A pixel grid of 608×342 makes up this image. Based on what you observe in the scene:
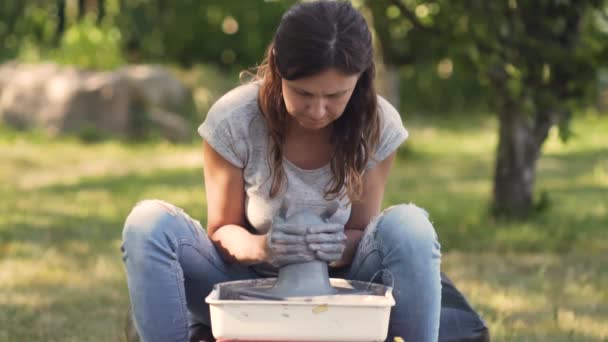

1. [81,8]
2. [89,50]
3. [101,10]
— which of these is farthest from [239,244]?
[81,8]

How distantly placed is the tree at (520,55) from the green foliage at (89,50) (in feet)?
13.9

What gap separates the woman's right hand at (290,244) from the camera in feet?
7.58

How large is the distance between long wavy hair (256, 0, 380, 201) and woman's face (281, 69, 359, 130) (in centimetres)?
2

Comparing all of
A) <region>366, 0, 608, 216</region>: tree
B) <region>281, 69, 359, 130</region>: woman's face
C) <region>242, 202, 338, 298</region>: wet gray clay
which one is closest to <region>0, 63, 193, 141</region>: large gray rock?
<region>366, 0, 608, 216</region>: tree

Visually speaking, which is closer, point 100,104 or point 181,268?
point 181,268

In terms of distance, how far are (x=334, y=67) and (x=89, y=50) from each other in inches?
272

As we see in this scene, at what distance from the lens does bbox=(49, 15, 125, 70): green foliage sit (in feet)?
29.4

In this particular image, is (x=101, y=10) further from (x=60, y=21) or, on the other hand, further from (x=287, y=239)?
(x=287, y=239)

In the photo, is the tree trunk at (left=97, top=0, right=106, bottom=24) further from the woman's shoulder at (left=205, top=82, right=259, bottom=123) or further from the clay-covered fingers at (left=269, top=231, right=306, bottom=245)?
the clay-covered fingers at (left=269, top=231, right=306, bottom=245)

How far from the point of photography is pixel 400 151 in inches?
299

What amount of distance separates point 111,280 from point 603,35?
229 cm

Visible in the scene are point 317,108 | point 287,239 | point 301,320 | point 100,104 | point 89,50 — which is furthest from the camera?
point 89,50

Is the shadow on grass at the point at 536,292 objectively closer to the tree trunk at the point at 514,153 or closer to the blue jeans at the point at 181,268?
the tree trunk at the point at 514,153

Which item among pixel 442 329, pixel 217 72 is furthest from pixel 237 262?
pixel 217 72
